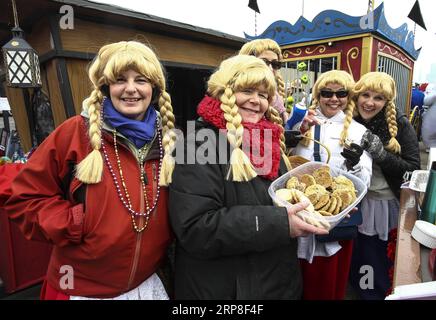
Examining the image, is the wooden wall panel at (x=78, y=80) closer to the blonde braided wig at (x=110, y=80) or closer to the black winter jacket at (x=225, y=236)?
the blonde braided wig at (x=110, y=80)

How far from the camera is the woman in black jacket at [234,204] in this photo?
4.14ft

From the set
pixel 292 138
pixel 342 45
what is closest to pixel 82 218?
pixel 292 138

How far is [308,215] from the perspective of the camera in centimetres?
131

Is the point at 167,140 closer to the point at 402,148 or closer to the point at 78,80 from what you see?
the point at 78,80

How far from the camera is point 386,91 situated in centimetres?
241

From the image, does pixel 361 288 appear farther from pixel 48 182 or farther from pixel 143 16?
pixel 143 16

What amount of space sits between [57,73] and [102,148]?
1.82 meters

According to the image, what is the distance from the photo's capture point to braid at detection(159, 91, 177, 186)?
4.55ft

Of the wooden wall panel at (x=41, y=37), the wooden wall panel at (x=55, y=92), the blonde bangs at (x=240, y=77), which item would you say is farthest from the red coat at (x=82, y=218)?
the wooden wall panel at (x=41, y=37)

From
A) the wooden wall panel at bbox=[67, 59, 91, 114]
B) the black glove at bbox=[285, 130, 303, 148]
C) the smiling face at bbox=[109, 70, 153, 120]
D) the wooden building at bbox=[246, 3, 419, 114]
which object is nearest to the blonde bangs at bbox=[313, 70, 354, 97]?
the black glove at bbox=[285, 130, 303, 148]

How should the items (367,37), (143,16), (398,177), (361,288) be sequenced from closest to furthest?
(398,177) → (361,288) → (143,16) → (367,37)

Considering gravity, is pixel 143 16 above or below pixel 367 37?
below

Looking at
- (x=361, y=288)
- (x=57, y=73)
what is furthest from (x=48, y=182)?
(x=361, y=288)
